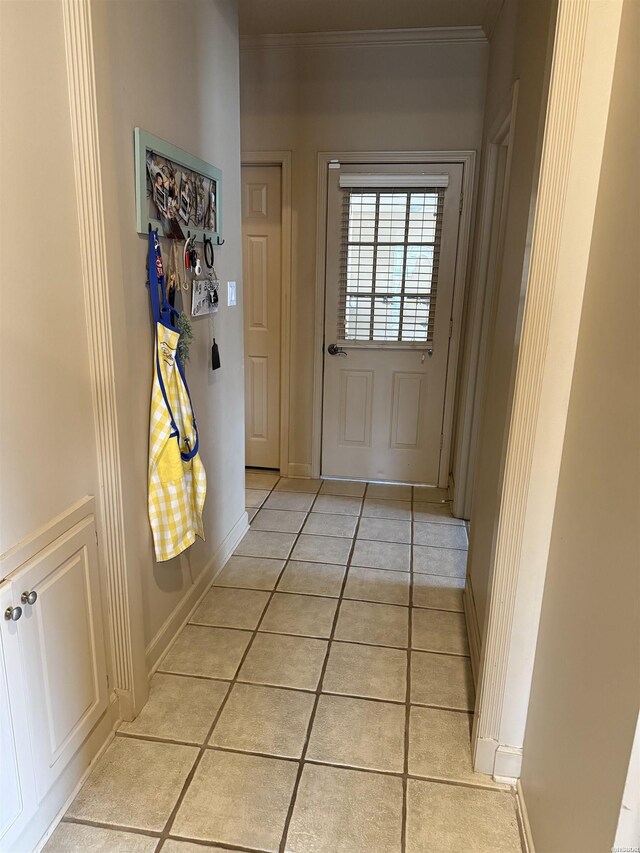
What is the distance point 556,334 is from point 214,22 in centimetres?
197

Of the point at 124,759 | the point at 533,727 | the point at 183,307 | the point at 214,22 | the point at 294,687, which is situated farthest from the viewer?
the point at 214,22

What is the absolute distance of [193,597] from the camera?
8.09ft

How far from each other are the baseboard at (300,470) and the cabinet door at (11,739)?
2.77 m

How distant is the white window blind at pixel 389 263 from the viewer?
348 cm

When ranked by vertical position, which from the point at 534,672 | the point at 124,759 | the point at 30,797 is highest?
the point at 534,672

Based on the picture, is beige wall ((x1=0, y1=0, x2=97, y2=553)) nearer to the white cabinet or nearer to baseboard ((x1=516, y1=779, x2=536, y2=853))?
the white cabinet

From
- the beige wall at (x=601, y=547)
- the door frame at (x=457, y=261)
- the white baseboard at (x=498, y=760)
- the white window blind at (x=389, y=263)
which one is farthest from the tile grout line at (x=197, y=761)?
the white window blind at (x=389, y=263)

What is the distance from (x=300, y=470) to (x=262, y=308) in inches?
45.2

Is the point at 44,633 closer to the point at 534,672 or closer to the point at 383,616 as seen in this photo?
the point at 534,672

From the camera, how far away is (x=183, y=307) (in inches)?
85.3

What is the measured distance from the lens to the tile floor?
1.51 meters

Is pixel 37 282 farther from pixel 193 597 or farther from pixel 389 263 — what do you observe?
pixel 389 263

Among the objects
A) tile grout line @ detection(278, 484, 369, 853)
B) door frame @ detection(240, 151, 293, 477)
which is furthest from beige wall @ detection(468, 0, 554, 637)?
door frame @ detection(240, 151, 293, 477)

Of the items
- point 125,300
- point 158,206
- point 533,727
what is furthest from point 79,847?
point 158,206
